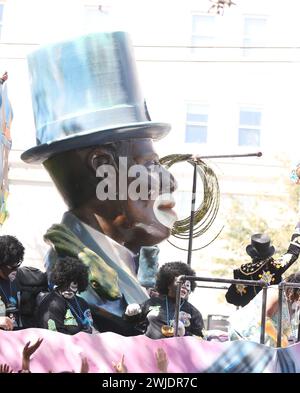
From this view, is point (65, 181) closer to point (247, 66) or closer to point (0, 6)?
point (0, 6)

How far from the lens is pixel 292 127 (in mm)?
16203

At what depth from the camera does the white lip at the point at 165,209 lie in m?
6.62

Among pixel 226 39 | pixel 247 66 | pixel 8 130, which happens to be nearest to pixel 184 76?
pixel 247 66

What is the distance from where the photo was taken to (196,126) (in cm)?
1382

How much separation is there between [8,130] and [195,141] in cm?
687

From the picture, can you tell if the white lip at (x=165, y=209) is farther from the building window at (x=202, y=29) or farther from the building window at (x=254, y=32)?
the building window at (x=254, y=32)

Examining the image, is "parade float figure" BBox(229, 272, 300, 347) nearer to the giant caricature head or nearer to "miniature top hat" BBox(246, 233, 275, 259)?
"miniature top hat" BBox(246, 233, 275, 259)

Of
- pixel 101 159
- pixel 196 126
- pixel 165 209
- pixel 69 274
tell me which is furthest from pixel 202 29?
pixel 69 274

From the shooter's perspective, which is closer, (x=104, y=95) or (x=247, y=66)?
(x=104, y=95)

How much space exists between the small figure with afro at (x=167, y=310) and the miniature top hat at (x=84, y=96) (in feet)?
3.34

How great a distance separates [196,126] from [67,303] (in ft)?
27.5

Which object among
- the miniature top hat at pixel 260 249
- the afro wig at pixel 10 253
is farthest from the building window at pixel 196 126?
the afro wig at pixel 10 253
